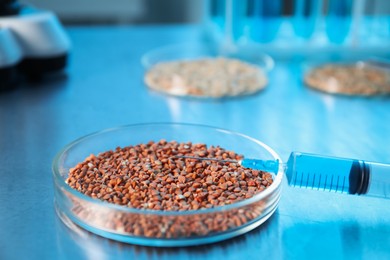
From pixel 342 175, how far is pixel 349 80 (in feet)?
1.78

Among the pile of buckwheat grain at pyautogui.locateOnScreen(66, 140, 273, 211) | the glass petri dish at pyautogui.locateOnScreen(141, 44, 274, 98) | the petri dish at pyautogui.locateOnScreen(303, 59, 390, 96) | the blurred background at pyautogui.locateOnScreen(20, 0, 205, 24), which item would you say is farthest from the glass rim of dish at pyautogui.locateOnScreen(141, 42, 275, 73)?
the blurred background at pyautogui.locateOnScreen(20, 0, 205, 24)

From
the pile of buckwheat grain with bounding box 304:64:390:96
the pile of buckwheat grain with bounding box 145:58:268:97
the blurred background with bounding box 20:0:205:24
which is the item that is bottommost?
the blurred background with bounding box 20:0:205:24

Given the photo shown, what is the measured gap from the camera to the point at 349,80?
1151 millimetres

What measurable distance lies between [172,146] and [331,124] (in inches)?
13.4

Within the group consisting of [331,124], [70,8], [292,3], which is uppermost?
[292,3]

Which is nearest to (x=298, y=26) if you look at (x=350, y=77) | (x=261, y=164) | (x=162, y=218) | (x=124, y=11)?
(x=350, y=77)

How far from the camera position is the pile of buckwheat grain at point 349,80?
3.66 ft

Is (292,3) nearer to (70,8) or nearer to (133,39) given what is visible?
(133,39)

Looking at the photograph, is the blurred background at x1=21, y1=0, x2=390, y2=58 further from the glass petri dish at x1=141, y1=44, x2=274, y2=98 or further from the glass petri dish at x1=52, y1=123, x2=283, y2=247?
the glass petri dish at x1=52, y1=123, x2=283, y2=247

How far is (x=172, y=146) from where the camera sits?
780 millimetres

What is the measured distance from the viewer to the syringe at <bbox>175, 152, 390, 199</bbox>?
2.15 feet

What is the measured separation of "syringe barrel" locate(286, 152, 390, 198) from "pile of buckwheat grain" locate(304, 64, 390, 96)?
48 cm

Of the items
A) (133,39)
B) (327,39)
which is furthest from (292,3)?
(133,39)

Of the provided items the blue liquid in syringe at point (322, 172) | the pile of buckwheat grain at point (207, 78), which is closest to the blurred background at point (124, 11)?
the pile of buckwheat grain at point (207, 78)
